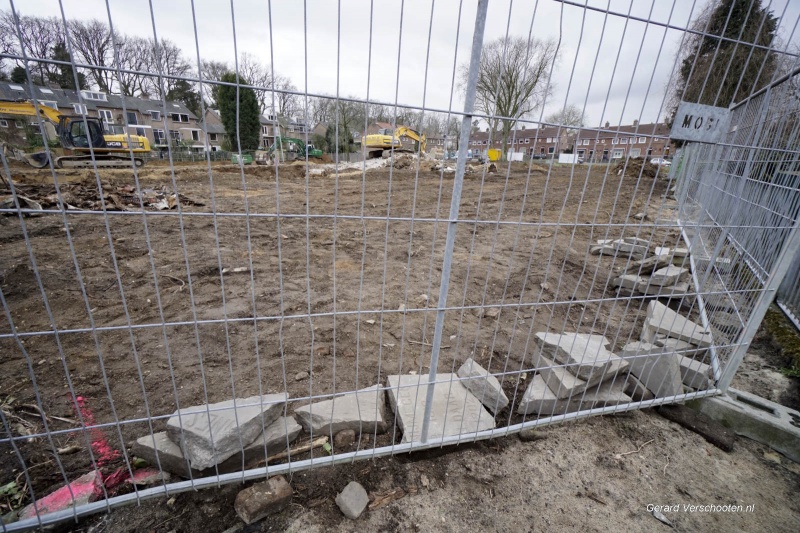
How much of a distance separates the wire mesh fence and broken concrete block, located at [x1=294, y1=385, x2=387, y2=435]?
0.05 feet

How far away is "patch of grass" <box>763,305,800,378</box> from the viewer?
3.35m

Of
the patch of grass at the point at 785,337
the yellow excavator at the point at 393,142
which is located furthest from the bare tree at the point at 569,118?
the patch of grass at the point at 785,337

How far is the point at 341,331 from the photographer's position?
398 cm

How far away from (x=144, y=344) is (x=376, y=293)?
267 centimetres

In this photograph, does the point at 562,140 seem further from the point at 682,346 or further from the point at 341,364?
the point at 341,364

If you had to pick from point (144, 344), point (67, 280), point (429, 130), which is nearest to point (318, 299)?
point (144, 344)

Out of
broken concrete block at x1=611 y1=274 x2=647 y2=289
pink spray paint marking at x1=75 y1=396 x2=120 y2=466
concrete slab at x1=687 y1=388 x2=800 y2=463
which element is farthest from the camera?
broken concrete block at x1=611 y1=274 x2=647 y2=289

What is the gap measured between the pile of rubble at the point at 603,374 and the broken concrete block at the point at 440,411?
0.41m

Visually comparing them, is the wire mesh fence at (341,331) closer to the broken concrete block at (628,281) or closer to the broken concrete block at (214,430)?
the broken concrete block at (214,430)

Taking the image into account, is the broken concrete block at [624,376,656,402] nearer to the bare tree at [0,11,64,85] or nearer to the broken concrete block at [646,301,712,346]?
the broken concrete block at [646,301,712,346]

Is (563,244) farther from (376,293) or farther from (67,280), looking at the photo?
(67,280)

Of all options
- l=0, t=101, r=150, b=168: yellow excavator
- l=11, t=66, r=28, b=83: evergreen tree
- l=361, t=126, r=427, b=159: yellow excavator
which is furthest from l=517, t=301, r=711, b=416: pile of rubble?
l=0, t=101, r=150, b=168: yellow excavator

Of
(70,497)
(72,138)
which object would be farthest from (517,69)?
(72,138)

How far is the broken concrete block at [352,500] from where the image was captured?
2094 mm
